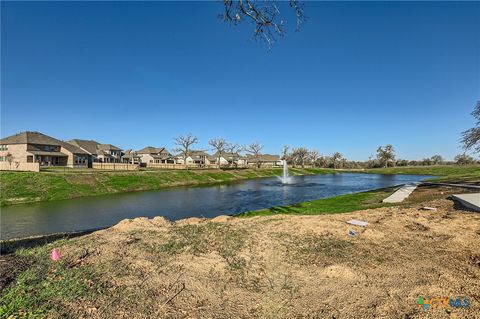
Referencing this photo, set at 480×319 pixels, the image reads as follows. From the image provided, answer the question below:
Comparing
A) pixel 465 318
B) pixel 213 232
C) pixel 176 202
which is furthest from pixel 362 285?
pixel 176 202

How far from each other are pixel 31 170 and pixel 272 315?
4423 cm

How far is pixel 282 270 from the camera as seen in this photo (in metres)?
5.67

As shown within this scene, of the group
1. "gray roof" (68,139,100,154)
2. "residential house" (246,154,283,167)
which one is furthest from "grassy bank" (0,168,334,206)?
"residential house" (246,154,283,167)

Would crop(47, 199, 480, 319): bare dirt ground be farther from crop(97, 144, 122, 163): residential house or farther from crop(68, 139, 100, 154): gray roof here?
crop(97, 144, 122, 163): residential house

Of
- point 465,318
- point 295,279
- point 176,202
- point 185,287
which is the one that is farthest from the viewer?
point 176,202

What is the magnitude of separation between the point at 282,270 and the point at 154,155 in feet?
325

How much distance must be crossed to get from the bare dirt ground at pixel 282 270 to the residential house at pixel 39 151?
59.7m

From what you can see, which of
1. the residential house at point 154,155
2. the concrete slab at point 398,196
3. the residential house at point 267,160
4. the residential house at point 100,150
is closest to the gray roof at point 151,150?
the residential house at point 154,155

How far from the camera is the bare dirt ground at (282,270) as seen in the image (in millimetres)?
4133

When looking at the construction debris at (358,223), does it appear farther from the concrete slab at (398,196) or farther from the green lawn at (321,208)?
the concrete slab at (398,196)

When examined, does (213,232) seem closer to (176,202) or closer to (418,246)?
(418,246)

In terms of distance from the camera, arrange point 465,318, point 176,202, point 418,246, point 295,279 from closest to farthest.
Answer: point 465,318 → point 295,279 → point 418,246 → point 176,202

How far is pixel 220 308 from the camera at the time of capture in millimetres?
4199

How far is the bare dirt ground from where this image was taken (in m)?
4.13
